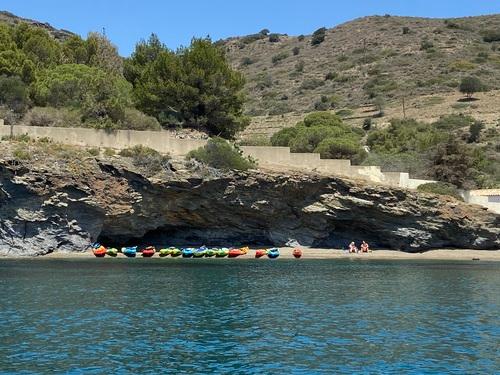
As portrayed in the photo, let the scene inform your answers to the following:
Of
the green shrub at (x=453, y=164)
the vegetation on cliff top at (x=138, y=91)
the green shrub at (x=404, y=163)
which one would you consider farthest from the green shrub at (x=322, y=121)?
the green shrub at (x=453, y=164)

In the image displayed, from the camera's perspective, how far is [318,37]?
17050 centimetres

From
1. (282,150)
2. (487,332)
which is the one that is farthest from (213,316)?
(282,150)

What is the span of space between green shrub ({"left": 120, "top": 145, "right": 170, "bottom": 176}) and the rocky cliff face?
2.68ft

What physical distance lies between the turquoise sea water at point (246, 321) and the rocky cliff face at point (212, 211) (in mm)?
9185

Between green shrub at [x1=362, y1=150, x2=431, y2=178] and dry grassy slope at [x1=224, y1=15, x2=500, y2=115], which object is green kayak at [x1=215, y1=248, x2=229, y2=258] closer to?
green shrub at [x1=362, y1=150, x2=431, y2=178]

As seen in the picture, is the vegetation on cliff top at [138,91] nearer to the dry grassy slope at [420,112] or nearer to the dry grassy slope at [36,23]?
the dry grassy slope at [420,112]

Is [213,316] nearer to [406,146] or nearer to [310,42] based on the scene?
[406,146]

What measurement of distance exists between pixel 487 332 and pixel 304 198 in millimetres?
33597

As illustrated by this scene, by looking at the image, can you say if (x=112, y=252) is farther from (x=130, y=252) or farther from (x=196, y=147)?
(x=196, y=147)

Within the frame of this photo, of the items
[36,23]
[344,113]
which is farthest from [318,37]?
[36,23]

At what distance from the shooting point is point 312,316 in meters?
27.3

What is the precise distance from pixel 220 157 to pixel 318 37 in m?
120

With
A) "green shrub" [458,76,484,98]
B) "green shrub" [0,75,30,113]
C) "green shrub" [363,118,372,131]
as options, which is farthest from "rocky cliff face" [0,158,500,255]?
"green shrub" [458,76,484,98]

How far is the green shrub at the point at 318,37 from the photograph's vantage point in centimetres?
16948
